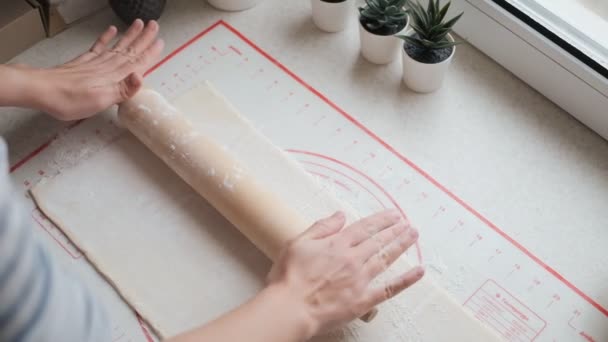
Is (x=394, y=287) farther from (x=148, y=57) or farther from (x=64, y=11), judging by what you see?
(x=64, y=11)

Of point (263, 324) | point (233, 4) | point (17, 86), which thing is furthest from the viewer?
point (233, 4)

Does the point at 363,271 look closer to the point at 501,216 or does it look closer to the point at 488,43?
the point at 501,216

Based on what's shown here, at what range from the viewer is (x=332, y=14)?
1055 mm

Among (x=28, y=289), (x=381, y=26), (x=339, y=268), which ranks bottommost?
(x=339, y=268)

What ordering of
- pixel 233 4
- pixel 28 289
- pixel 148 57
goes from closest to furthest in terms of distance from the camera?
pixel 28 289 → pixel 148 57 → pixel 233 4

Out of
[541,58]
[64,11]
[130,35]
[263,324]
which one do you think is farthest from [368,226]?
[64,11]

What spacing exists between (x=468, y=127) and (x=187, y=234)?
1.54 ft

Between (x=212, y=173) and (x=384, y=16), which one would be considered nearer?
(x=212, y=173)

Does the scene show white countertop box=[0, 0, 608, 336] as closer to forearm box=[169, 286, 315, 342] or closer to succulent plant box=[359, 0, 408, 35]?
succulent plant box=[359, 0, 408, 35]

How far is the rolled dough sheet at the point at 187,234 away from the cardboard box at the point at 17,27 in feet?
0.91

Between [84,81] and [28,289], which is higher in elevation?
[28,289]

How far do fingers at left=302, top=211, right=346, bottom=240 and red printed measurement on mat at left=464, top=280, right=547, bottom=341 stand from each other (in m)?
0.21

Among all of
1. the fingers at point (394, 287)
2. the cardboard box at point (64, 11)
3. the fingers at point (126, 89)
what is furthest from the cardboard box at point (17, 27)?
the fingers at point (394, 287)

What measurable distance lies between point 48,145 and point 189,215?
0.89ft
